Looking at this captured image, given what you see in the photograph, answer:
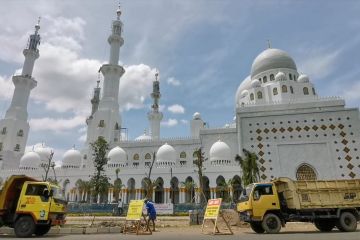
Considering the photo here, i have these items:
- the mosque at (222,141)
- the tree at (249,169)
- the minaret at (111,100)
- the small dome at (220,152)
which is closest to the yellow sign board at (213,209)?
the tree at (249,169)

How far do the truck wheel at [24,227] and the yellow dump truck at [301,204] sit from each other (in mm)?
8435

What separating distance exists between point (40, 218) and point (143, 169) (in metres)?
28.8

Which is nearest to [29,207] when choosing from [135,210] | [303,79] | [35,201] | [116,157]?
[35,201]

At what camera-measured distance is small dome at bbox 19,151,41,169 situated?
4541 cm

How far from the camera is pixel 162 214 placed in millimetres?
24531

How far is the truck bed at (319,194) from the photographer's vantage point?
11539mm

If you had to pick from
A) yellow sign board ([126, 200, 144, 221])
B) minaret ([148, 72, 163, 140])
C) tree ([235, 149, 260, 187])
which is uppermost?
minaret ([148, 72, 163, 140])

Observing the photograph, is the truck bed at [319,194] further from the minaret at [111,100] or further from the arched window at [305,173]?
the minaret at [111,100]

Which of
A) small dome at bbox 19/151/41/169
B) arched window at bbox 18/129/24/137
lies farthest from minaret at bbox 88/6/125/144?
arched window at bbox 18/129/24/137

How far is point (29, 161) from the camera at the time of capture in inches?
1796

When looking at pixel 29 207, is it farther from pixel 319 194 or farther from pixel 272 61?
pixel 272 61

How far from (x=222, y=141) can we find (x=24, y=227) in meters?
34.0

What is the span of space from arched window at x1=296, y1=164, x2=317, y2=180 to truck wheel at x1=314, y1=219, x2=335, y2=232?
23.5m

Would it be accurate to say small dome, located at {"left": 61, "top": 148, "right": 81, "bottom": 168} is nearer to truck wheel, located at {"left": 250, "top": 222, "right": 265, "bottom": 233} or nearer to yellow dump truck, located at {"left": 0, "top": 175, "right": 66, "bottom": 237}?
yellow dump truck, located at {"left": 0, "top": 175, "right": 66, "bottom": 237}
